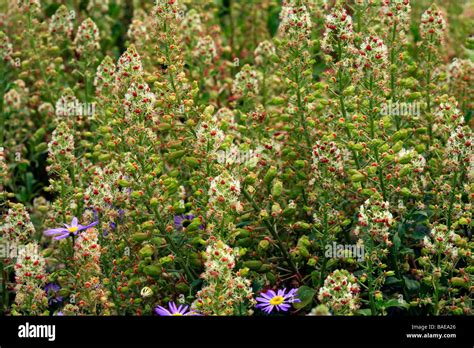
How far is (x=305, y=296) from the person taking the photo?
3.86 metres

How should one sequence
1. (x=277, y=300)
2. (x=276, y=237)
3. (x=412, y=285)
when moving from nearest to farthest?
(x=277, y=300) < (x=412, y=285) < (x=276, y=237)

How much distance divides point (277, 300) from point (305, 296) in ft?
0.47

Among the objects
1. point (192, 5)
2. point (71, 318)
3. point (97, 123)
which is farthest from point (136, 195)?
point (192, 5)

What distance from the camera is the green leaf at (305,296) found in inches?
151

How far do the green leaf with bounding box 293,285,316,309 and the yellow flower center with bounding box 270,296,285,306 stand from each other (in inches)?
3.1

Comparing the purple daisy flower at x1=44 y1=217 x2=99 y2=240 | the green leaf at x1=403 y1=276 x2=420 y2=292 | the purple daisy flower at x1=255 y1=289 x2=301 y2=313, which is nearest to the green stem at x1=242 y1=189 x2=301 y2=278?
the purple daisy flower at x1=255 y1=289 x2=301 y2=313

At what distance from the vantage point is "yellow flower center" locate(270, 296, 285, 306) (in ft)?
12.5

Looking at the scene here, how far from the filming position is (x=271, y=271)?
4.05 metres

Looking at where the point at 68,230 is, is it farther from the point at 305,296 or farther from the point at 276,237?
the point at 305,296

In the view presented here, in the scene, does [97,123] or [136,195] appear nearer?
[136,195]

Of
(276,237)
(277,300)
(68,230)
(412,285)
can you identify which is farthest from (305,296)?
(68,230)

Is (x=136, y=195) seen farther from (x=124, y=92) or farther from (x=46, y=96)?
(x=46, y=96)

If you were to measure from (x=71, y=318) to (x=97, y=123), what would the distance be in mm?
A: 2071

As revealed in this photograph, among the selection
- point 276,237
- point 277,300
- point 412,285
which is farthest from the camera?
point 276,237
